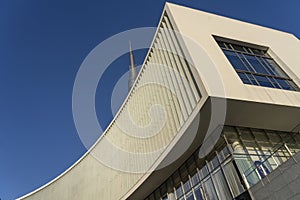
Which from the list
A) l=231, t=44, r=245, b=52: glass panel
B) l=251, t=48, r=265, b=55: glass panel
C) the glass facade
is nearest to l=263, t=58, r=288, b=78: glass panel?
l=251, t=48, r=265, b=55: glass panel

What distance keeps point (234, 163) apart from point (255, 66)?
859cm

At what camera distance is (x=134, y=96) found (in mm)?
24875

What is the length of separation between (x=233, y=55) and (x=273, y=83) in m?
3.41

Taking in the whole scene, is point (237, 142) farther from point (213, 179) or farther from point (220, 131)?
point (213, 179)

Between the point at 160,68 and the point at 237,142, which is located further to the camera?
the point at 160,68

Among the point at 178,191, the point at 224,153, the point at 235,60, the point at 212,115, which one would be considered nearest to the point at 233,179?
the point at 224,153

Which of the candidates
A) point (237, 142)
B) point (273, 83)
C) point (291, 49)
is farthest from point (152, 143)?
point (291, 49)

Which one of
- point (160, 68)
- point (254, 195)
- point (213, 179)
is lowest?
point (254, 195)

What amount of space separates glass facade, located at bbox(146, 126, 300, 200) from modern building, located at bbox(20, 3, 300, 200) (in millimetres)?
56

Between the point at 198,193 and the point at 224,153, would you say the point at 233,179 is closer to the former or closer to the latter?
the point at 224,153

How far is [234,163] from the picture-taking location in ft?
41.3

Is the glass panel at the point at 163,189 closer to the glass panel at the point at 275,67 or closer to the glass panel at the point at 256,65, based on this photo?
the glass panel at the point at 256,65

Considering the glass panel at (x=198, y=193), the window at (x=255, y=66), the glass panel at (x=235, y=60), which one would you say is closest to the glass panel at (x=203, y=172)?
the glass panel at (x=198, y=193)

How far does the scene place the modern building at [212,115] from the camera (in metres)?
12.7
